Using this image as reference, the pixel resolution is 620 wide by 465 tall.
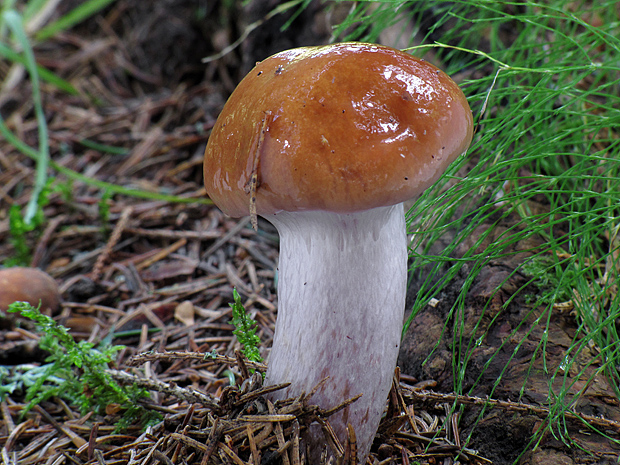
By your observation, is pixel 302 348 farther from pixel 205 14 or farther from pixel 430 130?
pixel 205 14

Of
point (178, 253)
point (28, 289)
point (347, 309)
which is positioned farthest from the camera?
point (178, 253)

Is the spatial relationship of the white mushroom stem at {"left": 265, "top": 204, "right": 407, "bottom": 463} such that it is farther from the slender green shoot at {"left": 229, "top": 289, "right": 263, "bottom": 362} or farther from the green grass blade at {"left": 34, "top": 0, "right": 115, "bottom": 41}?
the green grass blade at {"left": 34, "top": 0, "right": 115, "bottom": 41}

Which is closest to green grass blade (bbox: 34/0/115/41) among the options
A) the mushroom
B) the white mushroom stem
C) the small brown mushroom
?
the small brown mushroom

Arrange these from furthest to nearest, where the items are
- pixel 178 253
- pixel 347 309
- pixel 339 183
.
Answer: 1. pixel 178 253
2. pixel 347 309
3. pixel 339 183

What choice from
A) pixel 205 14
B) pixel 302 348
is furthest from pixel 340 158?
pixel 205 14

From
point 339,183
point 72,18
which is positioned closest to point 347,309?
point 339,183

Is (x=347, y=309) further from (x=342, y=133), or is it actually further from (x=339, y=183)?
(x=342, y=133)

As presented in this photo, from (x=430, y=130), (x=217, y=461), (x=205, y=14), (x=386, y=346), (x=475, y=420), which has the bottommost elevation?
(x=475, y=420)
